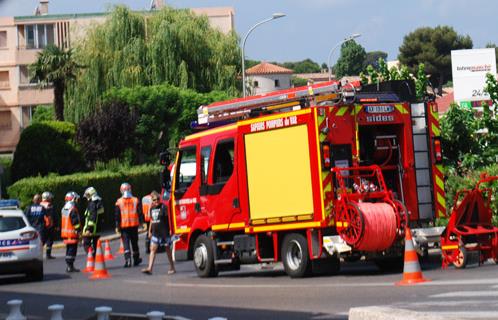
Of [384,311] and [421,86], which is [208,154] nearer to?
[421,86]

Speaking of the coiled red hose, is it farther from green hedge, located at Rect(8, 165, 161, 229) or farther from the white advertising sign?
the white advertising sign

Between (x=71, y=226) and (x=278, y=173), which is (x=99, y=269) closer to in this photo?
(x=71, y=226)

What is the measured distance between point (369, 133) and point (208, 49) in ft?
145

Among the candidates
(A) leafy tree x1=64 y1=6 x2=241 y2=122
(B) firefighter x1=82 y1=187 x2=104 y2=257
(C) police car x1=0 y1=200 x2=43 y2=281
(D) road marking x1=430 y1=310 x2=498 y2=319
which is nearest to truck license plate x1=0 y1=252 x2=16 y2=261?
(C) police car x1=0 y1=200 x2=43 y2=281

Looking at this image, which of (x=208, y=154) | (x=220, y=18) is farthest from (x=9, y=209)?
(x=220, y=18)

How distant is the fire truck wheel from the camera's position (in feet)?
59.7

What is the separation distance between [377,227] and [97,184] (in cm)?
2891

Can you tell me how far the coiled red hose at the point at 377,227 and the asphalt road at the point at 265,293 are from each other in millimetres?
546

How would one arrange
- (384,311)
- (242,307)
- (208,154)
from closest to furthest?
(384,311) → (242,307) → (208,154)

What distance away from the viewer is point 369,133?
19062 millimetres

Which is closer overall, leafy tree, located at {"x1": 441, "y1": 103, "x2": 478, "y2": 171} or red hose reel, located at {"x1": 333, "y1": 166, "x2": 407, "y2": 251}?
red hose reel, located at {"x1": 333, "y1": 166, "x2": 407, "y2": 251}

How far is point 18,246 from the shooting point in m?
22.2

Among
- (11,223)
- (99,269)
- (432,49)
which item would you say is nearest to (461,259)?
(99,269)

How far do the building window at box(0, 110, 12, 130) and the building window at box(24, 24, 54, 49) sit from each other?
536 centimetres
